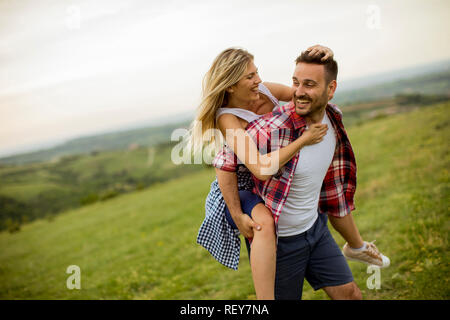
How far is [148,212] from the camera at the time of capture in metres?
15.1

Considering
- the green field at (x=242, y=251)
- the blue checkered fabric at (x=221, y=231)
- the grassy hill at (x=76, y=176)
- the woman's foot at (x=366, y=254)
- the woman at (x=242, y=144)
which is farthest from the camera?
the grassy hill at (x=76, y=176)

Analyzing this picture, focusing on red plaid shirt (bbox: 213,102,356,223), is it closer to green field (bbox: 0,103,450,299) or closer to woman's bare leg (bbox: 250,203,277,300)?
woman's bare leg (bbox: 250,203,277,300)

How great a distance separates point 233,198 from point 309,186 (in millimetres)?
617

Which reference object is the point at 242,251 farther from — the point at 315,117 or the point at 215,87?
the point at 215,87

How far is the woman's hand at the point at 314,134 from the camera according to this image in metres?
2.42

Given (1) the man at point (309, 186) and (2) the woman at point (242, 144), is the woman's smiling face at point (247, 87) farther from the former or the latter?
(1) the man at point (309, 186)

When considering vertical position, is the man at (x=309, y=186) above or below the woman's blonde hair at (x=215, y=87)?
below

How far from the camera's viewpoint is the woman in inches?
95.0

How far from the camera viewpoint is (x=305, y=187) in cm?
260

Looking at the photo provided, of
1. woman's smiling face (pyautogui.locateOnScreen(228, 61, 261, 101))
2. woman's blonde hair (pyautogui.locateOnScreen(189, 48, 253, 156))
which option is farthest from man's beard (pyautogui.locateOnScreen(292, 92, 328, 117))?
woman's blonde hair (pyautogui.locateOnScreen(189, 48, 253, 156))

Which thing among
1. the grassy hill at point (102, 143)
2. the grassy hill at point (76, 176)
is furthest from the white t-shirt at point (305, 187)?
the grassy hill at point (102, 143)

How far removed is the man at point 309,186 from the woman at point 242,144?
12 cm

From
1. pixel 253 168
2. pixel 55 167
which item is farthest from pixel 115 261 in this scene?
pixel 55 167
